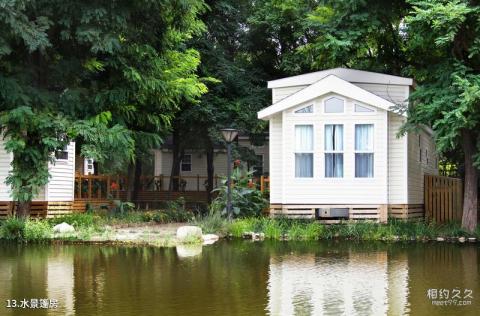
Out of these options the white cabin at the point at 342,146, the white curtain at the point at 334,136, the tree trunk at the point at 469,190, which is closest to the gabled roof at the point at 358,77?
the white cabin at the point at 342,146

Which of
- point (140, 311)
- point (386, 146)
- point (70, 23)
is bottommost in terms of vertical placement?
point (140, 311)

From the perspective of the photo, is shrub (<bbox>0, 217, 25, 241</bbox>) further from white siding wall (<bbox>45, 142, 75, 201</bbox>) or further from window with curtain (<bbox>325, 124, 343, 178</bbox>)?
window with curtain (<bbox>325, 124, 343, 178</bbox>)

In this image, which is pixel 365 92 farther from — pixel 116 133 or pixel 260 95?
pixel 260 95

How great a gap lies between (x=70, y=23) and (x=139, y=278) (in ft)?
32.9

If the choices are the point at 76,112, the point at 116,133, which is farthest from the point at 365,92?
the point at 76,112

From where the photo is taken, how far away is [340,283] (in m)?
10.2

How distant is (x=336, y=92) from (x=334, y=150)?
5.89ft

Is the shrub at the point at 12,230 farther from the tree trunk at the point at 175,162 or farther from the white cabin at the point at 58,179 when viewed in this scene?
the tree trunk at the point at 175,162

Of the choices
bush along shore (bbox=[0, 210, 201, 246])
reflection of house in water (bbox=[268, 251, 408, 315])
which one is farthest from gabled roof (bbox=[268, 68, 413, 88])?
reflection of house in water (bbox=[268, 251, 408, 315])

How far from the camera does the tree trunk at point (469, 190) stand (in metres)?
18.4

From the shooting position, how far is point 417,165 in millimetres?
22391

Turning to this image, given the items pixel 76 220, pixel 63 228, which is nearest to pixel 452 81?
pixel 63 228

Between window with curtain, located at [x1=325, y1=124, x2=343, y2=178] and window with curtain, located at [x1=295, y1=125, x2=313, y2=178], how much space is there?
0.53m

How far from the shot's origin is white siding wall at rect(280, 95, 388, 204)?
20000 mm
